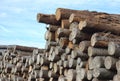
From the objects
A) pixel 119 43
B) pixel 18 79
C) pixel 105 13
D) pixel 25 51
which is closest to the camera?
pixel 119 43

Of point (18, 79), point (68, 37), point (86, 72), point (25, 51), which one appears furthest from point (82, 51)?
point (25, 51)

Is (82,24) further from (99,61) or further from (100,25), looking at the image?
(99,61)

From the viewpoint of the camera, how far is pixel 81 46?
22.2 feet

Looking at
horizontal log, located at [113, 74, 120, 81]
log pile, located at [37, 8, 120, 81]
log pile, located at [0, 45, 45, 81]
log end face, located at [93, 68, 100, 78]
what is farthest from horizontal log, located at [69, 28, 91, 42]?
log pile, located at [0, 45, 45, 81]

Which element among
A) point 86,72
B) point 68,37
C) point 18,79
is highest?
point 68,37

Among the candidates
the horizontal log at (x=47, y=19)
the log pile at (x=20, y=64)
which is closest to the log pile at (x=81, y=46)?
the horizontal log at (x=47, y=19)

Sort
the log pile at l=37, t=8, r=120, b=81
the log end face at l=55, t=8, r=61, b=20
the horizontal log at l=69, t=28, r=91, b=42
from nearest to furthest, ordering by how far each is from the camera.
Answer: the log pile at l=37, t=8, r=120, b=81, the horizontal log at l=69, t=28, r=91, b=42, the log end face at l=55, t=8, r=61, b=20

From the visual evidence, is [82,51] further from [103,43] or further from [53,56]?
[53,56]

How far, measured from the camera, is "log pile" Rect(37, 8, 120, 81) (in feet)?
19.6

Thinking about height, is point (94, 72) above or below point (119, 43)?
below

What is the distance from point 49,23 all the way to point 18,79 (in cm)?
260

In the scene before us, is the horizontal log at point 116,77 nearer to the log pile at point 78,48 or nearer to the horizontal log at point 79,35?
the log pile at point 78,48

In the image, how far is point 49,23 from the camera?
8.59 metres

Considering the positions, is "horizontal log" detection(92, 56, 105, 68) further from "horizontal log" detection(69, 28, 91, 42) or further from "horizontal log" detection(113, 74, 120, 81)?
"horizontal log" detection(69, 28, 91, 42)
